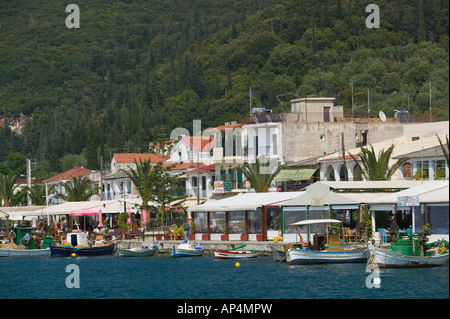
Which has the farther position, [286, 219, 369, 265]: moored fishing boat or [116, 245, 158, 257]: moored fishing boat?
[116, 245, 158, 257]: moored fishing boat

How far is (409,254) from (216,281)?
32.8ft

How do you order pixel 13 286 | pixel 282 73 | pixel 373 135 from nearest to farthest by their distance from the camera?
pixel 13 286 < pixel 373 135 < pixel 282 73

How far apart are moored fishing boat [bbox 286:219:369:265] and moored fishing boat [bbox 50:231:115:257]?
21.6 meters

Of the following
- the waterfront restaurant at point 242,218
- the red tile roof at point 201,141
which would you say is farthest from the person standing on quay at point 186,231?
the red tile roof at point 201,141

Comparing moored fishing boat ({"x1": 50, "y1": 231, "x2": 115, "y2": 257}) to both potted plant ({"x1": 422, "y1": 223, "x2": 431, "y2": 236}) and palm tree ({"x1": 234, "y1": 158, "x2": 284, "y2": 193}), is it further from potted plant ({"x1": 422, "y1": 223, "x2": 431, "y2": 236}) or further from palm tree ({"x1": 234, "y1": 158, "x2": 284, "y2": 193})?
potted plant ({"x1": 422, "y1": 223, "x2": 431, "y2": 236})

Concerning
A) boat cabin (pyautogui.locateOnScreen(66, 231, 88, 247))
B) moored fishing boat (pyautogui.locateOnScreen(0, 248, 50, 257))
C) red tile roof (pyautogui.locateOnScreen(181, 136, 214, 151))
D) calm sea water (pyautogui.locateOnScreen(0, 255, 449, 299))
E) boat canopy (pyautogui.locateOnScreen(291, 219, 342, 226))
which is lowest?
calm sea water (pyautogui.locateOnScreen(0, 255, 449, 299))

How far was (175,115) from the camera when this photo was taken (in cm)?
19950

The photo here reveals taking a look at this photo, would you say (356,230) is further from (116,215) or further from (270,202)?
(116,215)

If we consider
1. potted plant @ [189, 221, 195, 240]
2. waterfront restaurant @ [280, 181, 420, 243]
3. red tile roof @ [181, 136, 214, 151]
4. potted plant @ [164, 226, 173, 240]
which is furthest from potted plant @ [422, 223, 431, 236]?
red tile roof @ [181, 136, 214, 151]

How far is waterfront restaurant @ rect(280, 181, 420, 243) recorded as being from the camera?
176 feet

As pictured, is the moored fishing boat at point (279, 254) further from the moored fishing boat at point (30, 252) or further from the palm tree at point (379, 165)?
the moored fishing boat at point (30, 252)

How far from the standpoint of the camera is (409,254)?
42.5 m

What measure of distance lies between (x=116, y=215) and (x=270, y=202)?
101 feet
